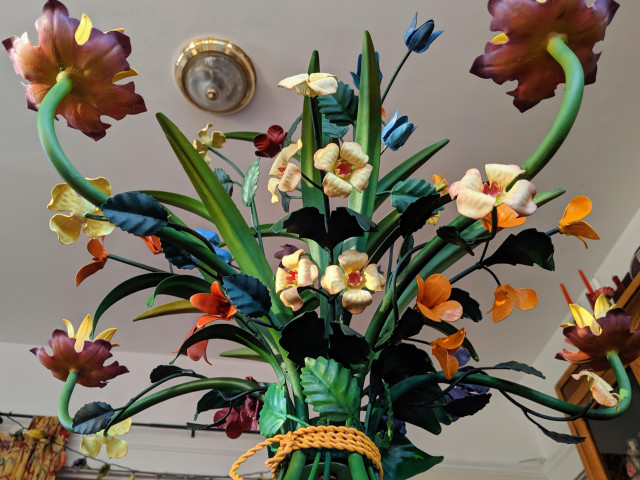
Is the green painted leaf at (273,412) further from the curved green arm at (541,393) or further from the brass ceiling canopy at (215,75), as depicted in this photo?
the brass ceiling canopy at (215,75)

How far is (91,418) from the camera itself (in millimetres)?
616

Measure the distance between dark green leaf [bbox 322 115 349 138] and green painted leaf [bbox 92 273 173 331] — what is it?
0.26m

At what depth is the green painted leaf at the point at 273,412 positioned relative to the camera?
54 centimetres

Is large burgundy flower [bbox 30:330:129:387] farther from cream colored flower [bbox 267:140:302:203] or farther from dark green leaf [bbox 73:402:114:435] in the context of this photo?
cream colored flower [bbox 267:140:302:203]

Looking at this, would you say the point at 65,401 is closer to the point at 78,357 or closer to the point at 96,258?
the point at 78,357

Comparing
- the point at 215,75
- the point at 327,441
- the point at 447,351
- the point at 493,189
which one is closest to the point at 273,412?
the point at 327,441

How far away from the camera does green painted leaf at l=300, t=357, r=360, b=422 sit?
0.53 m

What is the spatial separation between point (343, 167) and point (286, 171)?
0.05 meters

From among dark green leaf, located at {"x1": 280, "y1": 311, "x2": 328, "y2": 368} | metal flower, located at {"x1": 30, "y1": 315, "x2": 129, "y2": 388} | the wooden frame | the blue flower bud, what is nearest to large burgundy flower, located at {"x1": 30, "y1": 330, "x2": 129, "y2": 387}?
metal flower, located at {"x1": 30, "y1": 315, "x2": 129, "y2": 388}

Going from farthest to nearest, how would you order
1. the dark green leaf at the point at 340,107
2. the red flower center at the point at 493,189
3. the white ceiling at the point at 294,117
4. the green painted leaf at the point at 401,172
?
the white ceiling at the point at 294,117 < the green painted leaf at the point at 401,172 < the dark green leaf at the point at 340,107 < the red flower center at the point at 493,189

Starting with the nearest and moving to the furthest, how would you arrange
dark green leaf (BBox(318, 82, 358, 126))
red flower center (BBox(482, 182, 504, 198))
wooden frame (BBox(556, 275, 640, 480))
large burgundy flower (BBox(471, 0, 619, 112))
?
red flower center (BBox(482, 182, 504, 198))
large burgundy flower (BBox(471, 0, 619, 112))
dark green leaf (BBox(318, 82, 358, 126))
wooden frame (BBox(556, 275, 640, 480))

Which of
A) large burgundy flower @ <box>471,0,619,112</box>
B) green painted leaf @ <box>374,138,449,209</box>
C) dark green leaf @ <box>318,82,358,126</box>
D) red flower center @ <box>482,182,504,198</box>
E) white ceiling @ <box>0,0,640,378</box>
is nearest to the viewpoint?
red flower center @ <box>482,182,504,198</box>

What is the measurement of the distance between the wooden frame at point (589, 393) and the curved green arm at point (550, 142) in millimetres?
1130

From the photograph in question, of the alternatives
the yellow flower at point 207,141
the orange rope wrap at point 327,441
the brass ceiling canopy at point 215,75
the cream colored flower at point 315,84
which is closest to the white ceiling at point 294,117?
the brass ceiling canopy at point 215,75
